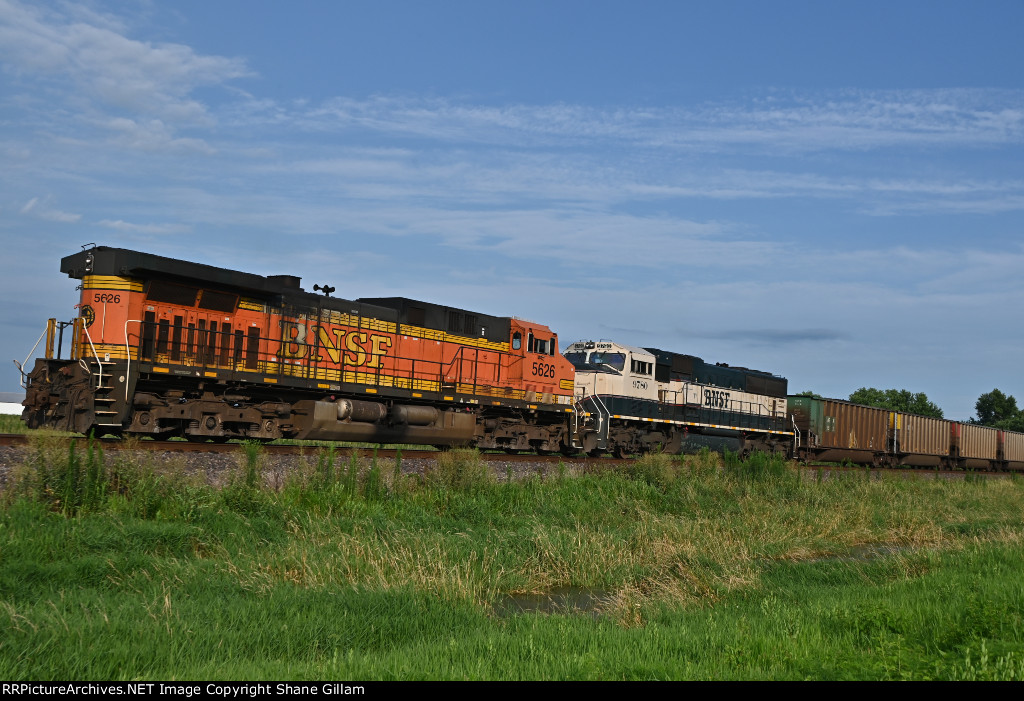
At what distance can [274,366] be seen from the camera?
62.1 ft

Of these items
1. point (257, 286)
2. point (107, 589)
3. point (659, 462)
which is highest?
point (257, 286)

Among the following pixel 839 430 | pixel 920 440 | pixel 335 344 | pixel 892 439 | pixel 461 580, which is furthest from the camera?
pixel 920 440

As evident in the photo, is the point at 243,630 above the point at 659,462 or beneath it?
beneath

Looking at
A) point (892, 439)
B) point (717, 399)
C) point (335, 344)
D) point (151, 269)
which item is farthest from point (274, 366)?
point (892, 439)

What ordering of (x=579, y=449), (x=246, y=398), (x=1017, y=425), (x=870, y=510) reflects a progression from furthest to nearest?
(x=1017, y=425) → (x=579, y=449) → (x=870, y=510) → (x=246, y=398)

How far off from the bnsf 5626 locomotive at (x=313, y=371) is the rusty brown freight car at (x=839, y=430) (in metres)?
9.49

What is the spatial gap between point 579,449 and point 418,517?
12301 millimetres

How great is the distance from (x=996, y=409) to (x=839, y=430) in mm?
76526

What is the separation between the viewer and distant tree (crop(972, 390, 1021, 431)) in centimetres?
9919

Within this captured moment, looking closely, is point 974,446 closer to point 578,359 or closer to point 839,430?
point 839,430

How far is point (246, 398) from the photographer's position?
18062 mm
